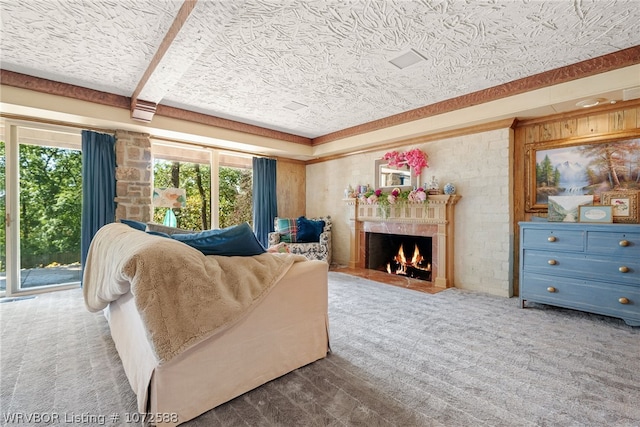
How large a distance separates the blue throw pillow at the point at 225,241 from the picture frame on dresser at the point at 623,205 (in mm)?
3465

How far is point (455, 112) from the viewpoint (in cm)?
377

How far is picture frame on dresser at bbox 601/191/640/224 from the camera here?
2822 mm

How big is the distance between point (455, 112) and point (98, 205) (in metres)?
4.89

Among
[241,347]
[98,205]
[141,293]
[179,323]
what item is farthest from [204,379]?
[98,205]

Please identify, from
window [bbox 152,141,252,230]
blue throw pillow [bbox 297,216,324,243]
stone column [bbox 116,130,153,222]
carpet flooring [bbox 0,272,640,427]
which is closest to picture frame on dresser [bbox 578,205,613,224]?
carpet flooring [bbox 0,272,640,427]

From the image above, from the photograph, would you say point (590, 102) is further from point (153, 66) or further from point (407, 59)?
point (153, 66)

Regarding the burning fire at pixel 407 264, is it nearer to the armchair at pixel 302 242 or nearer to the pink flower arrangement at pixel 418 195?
the pink flower arrangement at pixel 418 195

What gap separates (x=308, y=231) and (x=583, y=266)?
3.70 m

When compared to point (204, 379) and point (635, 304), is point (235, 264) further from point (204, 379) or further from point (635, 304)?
point (635, 304)

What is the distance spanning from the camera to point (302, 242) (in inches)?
207

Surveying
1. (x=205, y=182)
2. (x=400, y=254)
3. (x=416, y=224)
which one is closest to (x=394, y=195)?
(x=416, y=224)

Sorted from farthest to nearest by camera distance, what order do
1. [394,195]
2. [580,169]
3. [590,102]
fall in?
[394,195] < [580,169] < [590,102]

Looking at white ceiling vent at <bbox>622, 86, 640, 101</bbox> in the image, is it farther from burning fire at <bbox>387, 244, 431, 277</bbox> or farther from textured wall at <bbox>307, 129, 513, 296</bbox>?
burning fire at <bbox>387, 244, 431, 277</bbox>

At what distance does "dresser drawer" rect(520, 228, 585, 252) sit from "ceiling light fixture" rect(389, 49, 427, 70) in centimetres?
214
